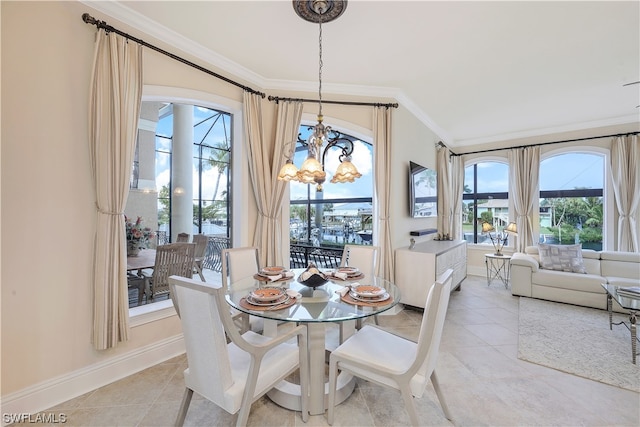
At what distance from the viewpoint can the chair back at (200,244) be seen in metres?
3.37

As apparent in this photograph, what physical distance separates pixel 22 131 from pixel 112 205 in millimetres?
697

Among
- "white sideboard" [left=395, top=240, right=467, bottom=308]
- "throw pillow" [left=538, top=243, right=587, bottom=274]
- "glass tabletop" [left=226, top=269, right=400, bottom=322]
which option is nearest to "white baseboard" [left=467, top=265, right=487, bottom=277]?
"throw pillow" [left=538, top=243, right=587, bottom=274]

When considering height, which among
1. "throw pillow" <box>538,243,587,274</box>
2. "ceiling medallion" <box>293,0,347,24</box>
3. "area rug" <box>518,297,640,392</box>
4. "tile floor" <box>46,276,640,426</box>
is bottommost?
"tile floor" <box>46,276,640,426</box>

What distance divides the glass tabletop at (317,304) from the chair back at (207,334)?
327 millimetres

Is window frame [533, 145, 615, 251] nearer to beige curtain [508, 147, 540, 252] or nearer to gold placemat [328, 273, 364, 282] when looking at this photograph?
beige curtain [508, 147, 540, 252]

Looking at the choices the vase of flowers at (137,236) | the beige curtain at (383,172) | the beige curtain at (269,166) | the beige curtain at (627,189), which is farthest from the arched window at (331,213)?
the beige curtain at (627,189)

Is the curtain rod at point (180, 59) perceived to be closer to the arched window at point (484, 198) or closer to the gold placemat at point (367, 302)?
the gold placemat at point (367, 302)

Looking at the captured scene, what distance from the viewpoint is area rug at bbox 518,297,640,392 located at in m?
2.25

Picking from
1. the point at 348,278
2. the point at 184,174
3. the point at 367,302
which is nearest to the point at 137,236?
the point at 184,174

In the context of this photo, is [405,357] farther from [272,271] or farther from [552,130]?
[552,130]

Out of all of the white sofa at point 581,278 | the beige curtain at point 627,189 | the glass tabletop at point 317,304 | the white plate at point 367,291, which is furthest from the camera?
the beige curtain at point 627,189

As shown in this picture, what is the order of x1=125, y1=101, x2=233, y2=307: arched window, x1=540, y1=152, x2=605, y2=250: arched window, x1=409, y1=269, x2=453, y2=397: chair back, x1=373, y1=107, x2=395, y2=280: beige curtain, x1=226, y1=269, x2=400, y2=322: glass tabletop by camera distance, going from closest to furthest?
x1=409, y1=269, x2=453, y2=397: chair back < x1=226, y1=269, x2=400, y2=322: glass tabletop < x1=125, y1=101, x2=233, y2=307: arched window < x1=373, y1=107, x2=395, y2=280: beige curtain < x1=540, y1=152, x2=605, y2=250: arched window

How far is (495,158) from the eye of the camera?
5664 millimetres

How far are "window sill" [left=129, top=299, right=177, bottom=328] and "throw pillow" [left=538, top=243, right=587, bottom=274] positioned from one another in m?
5.49
